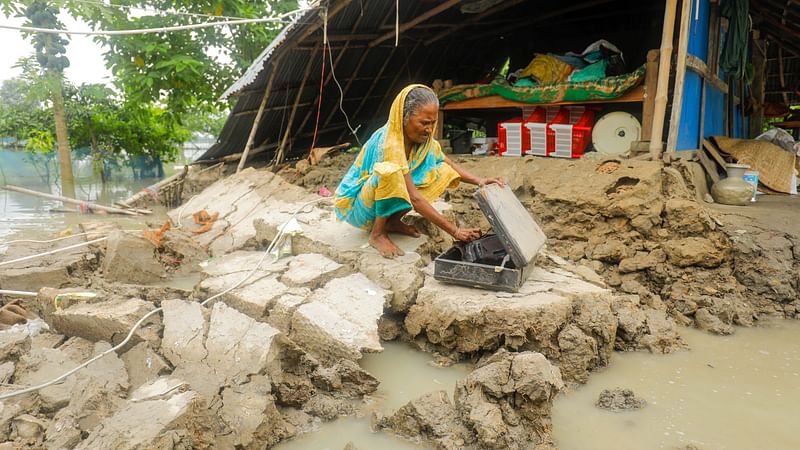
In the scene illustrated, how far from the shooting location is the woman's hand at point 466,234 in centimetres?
305

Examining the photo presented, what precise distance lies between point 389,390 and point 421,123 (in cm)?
160

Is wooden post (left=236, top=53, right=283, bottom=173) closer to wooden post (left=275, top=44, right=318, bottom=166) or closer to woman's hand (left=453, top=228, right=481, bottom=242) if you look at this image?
wooden post (left=275, top=44, right=318, bottom=166)

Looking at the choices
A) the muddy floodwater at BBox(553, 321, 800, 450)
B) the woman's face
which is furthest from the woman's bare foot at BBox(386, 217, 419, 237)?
the muddy floodwater at BBox(553, 321, 800, 450)

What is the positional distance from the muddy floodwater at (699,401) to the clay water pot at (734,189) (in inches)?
85.7

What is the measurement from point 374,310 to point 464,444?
39.1 inches

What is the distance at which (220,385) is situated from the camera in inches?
86.0

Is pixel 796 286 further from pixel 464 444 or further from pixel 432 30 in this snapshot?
pixel 432 30

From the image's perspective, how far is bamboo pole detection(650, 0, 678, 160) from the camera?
4754 mm

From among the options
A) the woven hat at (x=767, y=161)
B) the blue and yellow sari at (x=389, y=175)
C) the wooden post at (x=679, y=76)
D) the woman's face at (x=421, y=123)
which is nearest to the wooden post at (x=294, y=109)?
the blue and yellow sari at (x=389, y=175)

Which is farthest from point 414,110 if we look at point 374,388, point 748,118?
point 748,118

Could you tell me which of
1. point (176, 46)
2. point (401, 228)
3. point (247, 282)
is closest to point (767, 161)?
point (401, 228)

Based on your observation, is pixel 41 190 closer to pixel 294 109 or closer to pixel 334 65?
pixel 294 109

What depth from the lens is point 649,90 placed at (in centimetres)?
511

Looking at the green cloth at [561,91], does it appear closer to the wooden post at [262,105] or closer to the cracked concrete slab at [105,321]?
the wooden post at [262,105]
